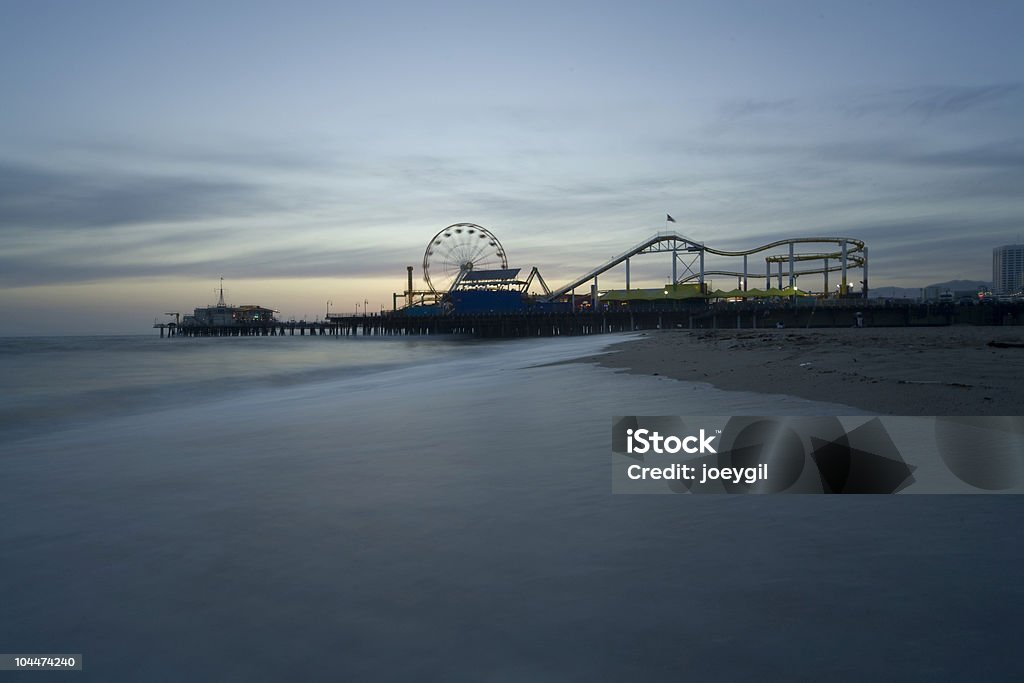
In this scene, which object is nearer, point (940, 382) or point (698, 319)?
point (940, 382)

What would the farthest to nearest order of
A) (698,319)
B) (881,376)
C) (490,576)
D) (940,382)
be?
1. (698,319)
2. (881,376)
3. (940,382)
4. (490,576)

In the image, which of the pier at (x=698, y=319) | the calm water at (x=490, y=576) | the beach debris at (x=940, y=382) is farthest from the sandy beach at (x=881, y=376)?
the pier at (x=698, y=319)

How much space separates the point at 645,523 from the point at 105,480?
524 centimetres

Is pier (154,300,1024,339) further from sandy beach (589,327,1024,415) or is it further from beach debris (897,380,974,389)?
beach debris (897,380,974,389)

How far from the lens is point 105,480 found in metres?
6.14

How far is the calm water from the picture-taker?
244 cm

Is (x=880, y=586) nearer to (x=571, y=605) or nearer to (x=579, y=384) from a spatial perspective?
(x=571, y=605)

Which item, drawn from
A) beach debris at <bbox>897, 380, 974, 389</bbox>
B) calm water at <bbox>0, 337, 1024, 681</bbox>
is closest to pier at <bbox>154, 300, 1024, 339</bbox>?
beach debris at <bbox>897, 380, 974, 389</bbox>

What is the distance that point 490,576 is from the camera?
10.7ft

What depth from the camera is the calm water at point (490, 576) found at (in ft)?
8.02

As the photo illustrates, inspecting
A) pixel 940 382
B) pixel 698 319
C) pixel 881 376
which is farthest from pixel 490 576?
pixel 698 319

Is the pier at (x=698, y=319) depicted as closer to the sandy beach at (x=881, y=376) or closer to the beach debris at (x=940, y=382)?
the sandy beach at (x=881, y=376)

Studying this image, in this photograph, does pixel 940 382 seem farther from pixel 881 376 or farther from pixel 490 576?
pixel 490 576

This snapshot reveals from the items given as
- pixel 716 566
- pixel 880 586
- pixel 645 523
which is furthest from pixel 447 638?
pixel 880 586
